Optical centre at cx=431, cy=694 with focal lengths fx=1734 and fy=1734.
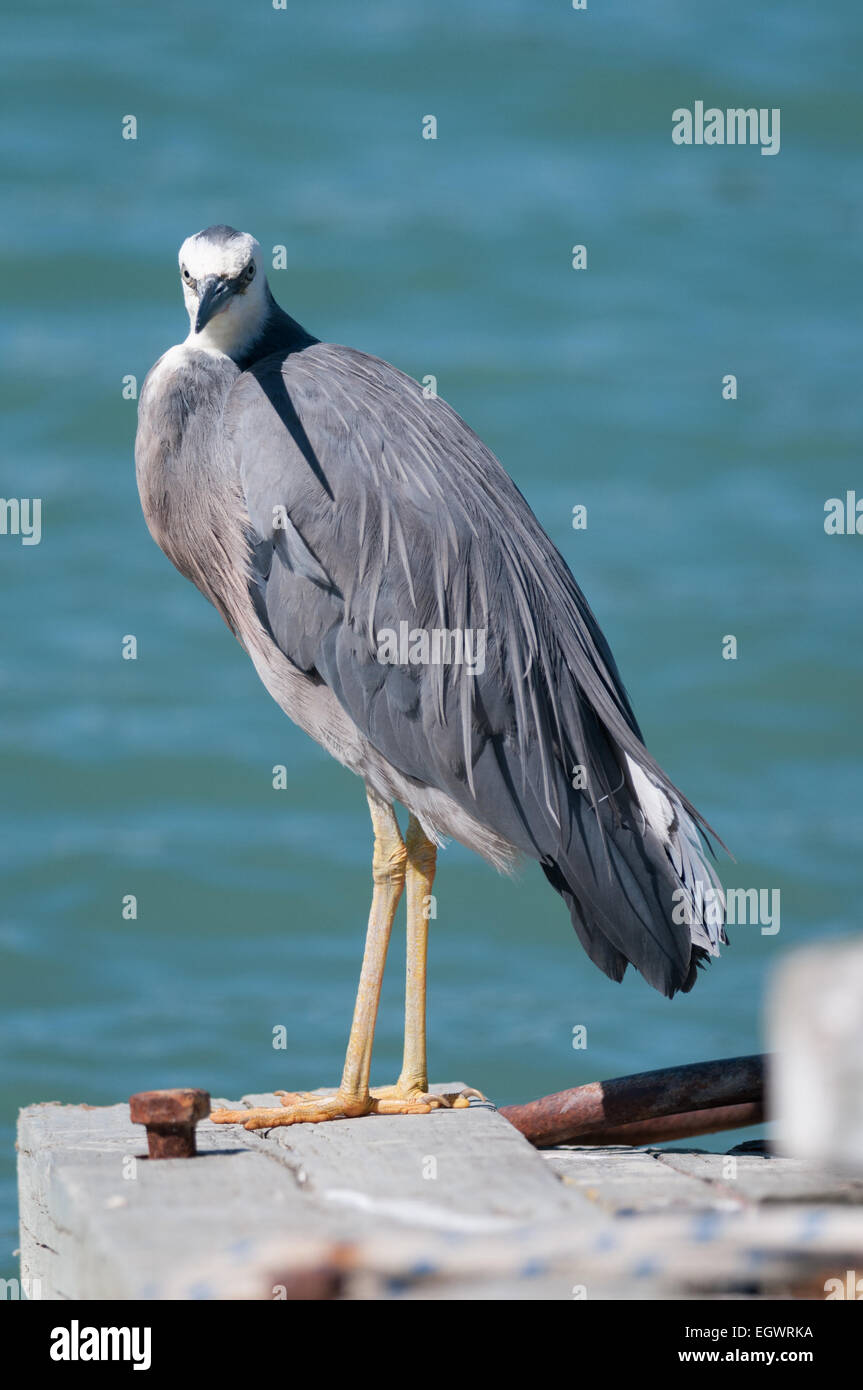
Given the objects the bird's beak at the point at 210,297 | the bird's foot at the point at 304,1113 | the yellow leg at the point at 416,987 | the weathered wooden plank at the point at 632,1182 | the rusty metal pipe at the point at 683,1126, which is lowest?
the weathered wooden plank at the point at 632,1182

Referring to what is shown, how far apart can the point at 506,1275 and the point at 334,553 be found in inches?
→ 94.5

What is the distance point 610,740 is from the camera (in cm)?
429

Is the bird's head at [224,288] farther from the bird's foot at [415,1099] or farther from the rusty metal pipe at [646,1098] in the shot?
the rusty metal pipe at [646,1098]

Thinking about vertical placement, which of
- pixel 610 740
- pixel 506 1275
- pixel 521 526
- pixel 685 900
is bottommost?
pixel 506 1275

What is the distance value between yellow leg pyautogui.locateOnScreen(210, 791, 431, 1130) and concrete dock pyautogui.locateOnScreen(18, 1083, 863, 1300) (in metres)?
0.12

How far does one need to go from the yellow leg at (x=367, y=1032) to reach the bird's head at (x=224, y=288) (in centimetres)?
125

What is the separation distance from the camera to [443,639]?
4.20 m

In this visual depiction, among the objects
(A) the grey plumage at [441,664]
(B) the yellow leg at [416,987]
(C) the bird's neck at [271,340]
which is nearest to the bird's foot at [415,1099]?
(B) the yellow leg at [416,987]

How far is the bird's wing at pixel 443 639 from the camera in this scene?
4125 millimetres

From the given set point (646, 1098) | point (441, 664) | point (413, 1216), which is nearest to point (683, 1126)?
point (646, 1098)

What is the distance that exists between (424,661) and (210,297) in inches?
41.4
